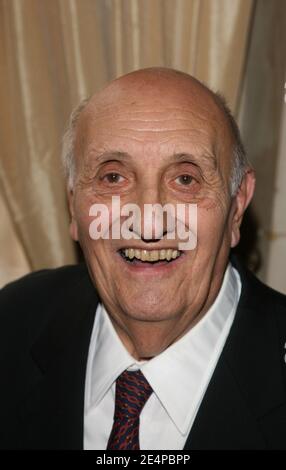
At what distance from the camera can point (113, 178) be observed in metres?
1.56

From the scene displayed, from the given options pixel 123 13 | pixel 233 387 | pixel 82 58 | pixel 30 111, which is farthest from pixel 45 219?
pixel 233 387

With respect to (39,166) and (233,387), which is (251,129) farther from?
(233,387)

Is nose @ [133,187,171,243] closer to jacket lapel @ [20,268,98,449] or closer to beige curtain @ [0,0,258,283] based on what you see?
jacket lapel @ [20,268,98,449]

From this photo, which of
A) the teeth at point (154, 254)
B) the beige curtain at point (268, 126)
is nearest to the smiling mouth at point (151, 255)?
the teeth at point (154, 254)

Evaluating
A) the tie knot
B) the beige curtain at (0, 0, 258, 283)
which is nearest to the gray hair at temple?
the beige curtain at (0, 0, 258, 283)

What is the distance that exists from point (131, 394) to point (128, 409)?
4 cm

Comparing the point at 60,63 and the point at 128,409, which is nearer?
the point at 128,409

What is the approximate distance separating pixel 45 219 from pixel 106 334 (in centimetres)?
61

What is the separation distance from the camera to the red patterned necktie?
5.08ft

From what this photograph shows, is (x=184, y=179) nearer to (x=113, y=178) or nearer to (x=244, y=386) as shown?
(x=113, y=178)

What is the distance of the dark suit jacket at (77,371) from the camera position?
149 cm

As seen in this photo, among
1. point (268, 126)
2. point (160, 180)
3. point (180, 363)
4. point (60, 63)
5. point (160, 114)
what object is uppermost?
point (60, 63)

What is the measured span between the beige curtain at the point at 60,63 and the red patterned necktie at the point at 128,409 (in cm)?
74

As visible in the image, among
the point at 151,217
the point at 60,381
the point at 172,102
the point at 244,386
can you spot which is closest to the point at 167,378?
the point at 244,386
